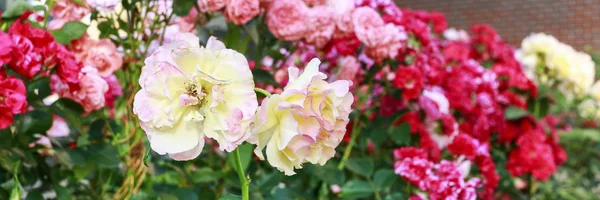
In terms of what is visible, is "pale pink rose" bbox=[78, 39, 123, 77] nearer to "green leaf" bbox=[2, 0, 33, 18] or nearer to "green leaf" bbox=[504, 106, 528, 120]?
"green leaf" bbox=[2, 0, 33, 18]

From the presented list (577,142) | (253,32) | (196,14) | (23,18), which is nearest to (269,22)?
(253,32)

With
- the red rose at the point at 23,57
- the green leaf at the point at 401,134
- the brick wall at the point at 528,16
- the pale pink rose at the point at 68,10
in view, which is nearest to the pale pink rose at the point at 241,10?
the pale pink rose at the point at 68,10

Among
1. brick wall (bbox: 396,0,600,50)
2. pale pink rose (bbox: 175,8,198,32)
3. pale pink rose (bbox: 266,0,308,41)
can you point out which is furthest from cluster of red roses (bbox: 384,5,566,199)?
brick wall (bbox: 396,0,600,50)

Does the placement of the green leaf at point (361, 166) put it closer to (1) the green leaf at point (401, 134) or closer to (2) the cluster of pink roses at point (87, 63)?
(1) the green leaf at point (401, 134)

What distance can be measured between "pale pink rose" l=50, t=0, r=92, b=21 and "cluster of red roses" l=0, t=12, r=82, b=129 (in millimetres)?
131

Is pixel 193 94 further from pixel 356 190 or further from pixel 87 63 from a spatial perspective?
pixel 356 190

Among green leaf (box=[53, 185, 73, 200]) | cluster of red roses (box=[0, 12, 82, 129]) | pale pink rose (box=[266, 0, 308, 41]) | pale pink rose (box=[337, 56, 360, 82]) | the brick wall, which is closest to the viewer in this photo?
cluster of red roses (box=[0, 12, 82, 129])

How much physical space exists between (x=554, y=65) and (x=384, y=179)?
1.28 m

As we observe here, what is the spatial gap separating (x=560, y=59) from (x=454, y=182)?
1325 millimetres

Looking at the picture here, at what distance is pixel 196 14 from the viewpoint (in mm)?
1260

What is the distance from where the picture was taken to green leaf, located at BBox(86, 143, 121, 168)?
106 centimetres

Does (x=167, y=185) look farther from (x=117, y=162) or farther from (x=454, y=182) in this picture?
(x=454, y=182)

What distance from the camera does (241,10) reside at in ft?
3.57

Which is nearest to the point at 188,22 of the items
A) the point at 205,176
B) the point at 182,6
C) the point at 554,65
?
the point at 182,6
